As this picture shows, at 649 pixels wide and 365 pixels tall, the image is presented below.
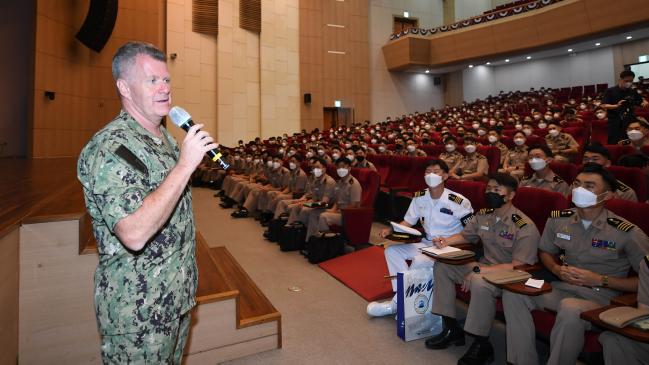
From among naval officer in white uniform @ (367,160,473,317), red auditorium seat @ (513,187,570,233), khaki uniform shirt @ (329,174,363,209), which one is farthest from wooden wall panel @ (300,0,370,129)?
red auditorium seat @ (513,187,570,233)

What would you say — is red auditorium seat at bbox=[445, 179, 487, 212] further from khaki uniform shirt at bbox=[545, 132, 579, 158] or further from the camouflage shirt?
khaki uniform shirt at bbox=[545, 132, 579, 158]

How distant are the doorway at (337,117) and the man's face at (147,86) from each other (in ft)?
54.5

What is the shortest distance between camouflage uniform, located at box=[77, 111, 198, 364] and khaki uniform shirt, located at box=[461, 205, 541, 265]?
2.24m

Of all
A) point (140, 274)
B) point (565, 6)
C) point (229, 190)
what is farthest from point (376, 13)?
point (140, 274)

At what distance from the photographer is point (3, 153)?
30.4ft

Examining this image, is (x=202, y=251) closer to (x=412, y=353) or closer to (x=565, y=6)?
(x=412, y=353)

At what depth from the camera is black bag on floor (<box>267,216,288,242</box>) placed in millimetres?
5148

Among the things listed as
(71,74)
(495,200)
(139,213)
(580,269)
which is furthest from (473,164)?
(71,74)

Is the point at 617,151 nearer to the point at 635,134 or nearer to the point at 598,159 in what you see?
the point at 635,134

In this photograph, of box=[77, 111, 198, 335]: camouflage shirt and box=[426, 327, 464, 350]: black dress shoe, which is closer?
box=[77, 111, 198, 335]: camouflage shirt

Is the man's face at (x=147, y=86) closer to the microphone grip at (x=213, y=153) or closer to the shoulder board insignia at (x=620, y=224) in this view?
the microphone grip at (x=213, y=153)

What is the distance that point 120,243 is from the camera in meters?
1.02

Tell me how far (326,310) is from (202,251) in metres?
1.19

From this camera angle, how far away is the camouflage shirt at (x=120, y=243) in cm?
93
